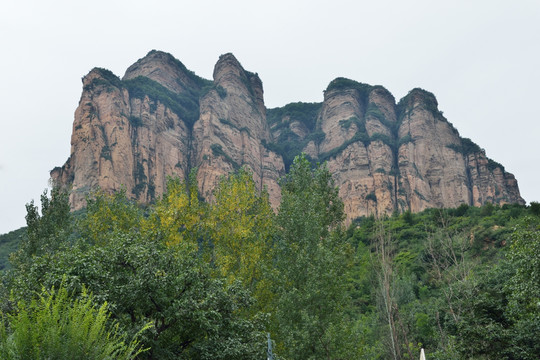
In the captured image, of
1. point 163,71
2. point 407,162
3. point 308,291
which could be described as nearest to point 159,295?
point 308,291

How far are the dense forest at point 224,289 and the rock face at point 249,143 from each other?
5422 centimetres

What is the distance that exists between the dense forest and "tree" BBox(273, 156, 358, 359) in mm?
58

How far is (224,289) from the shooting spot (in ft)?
46.0

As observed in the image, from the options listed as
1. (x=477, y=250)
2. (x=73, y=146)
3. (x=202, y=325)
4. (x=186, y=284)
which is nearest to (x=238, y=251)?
(x=186, y=284)

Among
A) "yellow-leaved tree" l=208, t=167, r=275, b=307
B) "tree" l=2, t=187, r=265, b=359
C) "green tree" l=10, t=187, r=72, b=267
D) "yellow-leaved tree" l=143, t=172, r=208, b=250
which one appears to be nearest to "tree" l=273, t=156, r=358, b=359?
"yellow-leaved tree" l=208, t=167, r=275, b=307

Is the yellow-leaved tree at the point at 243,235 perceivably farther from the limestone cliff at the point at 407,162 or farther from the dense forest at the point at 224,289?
the limestone cliff at the point at 407,162

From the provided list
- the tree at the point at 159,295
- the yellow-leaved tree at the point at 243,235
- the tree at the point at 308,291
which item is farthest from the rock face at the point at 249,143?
the tree at the point at 159,295

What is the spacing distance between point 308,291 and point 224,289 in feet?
11.7

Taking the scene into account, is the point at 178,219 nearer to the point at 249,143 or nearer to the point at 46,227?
the point at 46,227

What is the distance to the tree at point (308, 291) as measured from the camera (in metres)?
14.3

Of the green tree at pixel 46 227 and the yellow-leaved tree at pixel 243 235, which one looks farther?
the green tree at pixel 46 227

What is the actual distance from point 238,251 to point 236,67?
331 feet

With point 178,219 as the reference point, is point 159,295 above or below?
below

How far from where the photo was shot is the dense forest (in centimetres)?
965
